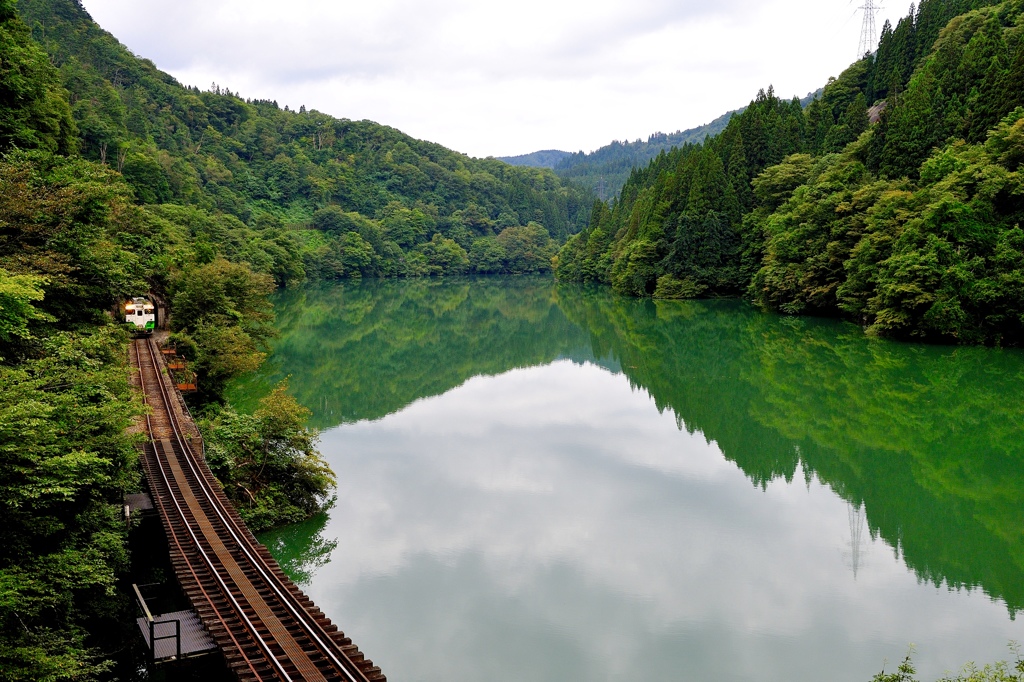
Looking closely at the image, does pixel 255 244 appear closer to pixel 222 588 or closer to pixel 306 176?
pixel 306 176

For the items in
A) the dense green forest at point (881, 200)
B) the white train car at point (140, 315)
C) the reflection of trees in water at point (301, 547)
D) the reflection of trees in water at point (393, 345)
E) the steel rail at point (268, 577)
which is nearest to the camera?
the steel rail at point (268, 577)

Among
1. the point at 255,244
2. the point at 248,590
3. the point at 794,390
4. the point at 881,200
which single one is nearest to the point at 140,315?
the point at 248,590

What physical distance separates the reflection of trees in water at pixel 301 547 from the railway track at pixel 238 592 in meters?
1.33

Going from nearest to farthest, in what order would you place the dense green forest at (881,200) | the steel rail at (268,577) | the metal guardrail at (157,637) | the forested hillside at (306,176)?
the steel rail at (268,577) < the metal guardrail at (157,637) < the dense green forest at (881,200) < the forested hillside at (306,176)

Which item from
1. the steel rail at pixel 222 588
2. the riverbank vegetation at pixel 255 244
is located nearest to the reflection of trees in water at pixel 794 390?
the steel rail at pixel 222 588

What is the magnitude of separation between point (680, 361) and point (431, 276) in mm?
75370

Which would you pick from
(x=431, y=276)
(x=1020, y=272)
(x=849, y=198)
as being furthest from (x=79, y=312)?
(x=431, y=276)

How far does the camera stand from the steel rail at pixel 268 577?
781 centimetres

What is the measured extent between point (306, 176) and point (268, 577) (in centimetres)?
10345

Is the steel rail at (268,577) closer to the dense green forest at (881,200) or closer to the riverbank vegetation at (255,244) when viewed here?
the riverbank vegetation at (255,244)

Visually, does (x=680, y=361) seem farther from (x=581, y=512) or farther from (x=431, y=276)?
(x=431, y=276)

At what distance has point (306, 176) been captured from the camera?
106 metres

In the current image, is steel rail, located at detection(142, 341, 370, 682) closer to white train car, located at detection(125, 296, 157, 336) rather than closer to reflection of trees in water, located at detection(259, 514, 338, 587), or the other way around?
reflection of trees in water, located at detection(259, 514, 338, 587)

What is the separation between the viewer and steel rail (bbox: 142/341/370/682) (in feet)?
25.6
